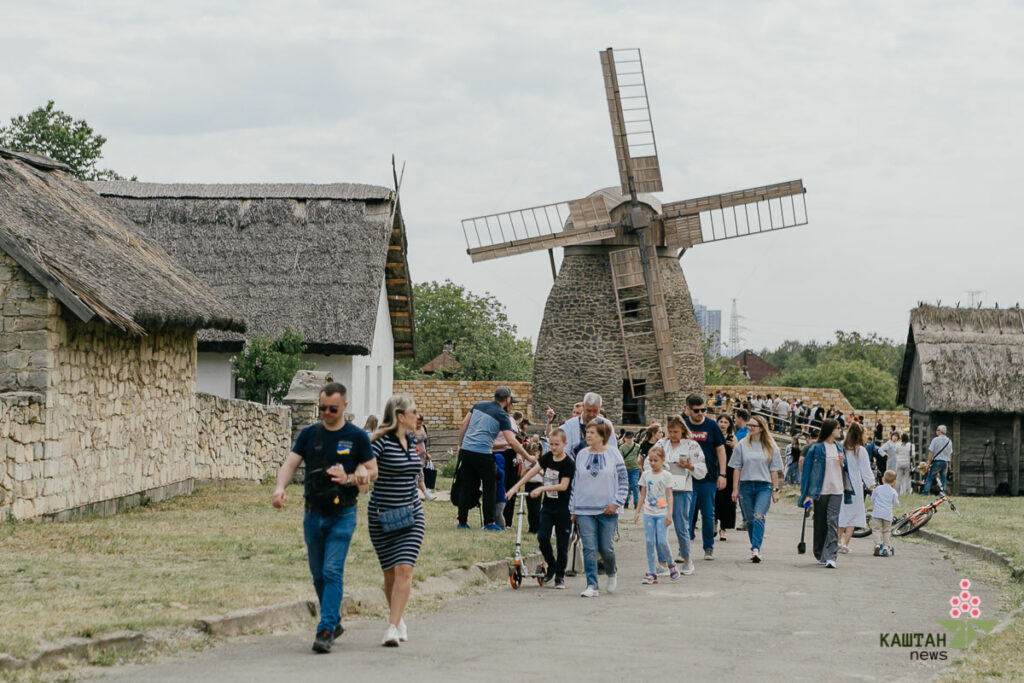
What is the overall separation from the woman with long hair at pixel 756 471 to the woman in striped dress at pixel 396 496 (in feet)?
24.1

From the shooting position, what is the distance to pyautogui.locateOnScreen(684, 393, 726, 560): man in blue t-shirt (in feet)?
52.4

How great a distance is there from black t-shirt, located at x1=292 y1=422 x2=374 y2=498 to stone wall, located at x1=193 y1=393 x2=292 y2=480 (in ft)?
49.1

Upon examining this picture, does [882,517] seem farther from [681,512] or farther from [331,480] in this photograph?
[331,480]

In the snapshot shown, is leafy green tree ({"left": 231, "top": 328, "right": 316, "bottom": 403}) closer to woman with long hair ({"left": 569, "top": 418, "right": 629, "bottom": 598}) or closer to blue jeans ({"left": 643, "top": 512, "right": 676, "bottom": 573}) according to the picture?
blue jeans ({"left": 643, "top": 512, "right": 676, "bottom": 573})

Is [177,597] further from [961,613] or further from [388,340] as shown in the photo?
[388,340]

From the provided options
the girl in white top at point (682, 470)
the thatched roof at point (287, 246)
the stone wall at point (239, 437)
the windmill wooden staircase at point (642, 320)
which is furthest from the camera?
the windmill wooden staircase at point (642, 320)

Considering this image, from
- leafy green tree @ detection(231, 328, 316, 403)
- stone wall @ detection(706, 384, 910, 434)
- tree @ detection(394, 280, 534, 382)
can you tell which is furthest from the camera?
tree @ detection(394, 280, 534, 382)

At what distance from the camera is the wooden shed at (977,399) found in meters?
35.1

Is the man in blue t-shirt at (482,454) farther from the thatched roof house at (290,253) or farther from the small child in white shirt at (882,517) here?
the thatched roof house at (290,253)

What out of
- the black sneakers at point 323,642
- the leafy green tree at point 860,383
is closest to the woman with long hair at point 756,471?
the black sneakers at point 323,642

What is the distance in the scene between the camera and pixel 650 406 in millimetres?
42156

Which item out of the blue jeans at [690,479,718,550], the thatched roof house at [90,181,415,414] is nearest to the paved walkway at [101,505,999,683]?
the blue jeans at [690,479,718,550]

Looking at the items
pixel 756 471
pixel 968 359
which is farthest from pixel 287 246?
pixel 968 359

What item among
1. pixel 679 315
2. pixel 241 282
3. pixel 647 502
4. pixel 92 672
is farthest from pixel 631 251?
pixel 92 672
